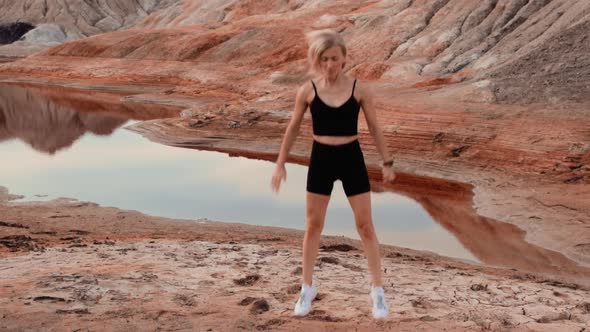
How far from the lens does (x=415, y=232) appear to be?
44.3 ft

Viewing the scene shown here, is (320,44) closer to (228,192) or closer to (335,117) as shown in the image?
(335,117)

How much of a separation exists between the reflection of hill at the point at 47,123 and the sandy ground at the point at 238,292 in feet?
54.2

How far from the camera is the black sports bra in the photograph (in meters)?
5.27

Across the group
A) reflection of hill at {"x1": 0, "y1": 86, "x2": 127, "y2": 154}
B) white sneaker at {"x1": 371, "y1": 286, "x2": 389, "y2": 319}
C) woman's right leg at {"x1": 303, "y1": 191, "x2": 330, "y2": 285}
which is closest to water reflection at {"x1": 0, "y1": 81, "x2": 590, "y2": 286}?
reflection of hill at {"x1": 0, "y1": 86, "x2": 127, "y2": 154}

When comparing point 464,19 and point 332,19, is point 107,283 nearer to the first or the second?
point 464,19

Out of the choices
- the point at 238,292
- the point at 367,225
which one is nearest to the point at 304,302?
the point at 367,225

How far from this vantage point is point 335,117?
5.28 metres

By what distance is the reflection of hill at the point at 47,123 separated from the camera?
26.5m

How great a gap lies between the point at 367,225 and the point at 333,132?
0.71m

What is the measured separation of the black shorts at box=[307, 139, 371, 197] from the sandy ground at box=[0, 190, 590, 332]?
106 cm

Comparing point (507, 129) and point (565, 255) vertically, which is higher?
point (507, 129)

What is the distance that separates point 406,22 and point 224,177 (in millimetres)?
20400

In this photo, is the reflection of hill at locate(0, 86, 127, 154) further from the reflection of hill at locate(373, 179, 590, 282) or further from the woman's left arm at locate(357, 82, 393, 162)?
the woman's left arm at locate(357, 82, 393, 162)

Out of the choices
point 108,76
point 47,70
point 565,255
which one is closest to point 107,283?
point 565,255
